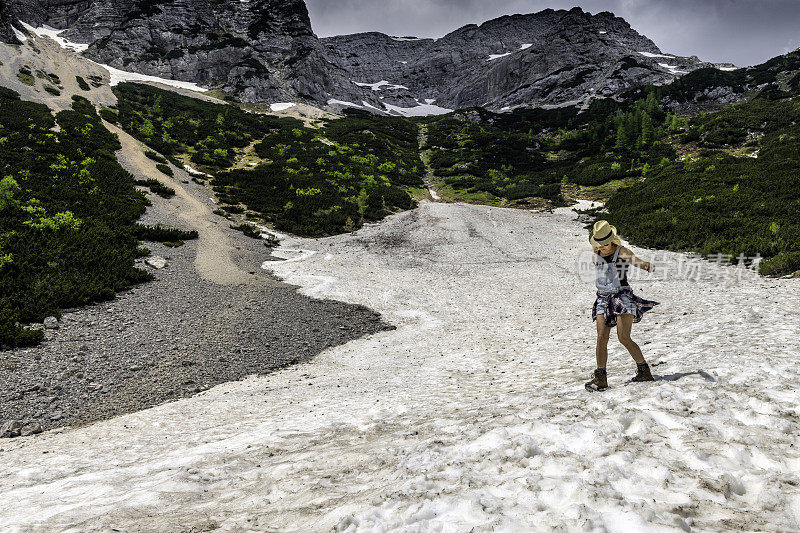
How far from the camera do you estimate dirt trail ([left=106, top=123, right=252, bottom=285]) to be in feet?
67.3

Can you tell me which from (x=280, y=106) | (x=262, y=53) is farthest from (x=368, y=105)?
(x=280, y=106)

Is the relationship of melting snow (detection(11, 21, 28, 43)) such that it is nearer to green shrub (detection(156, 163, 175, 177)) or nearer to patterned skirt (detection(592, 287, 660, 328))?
green shrub (detection(156, 163, 175, 177))

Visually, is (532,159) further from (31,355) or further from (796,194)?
(31,355)

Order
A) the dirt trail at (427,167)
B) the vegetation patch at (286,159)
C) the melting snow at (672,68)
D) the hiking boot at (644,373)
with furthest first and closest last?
the melting snow at (672,68) → the dirt trail at (427,167) → the vegetation patch at (286,159) → the hiking boot at (644,373)

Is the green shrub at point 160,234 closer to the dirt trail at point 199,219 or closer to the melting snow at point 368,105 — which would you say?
the dirt trail at point 199,219

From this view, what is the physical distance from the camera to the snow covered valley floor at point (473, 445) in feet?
10.2

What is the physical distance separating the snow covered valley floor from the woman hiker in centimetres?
35

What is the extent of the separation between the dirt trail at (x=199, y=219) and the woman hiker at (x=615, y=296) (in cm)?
1772

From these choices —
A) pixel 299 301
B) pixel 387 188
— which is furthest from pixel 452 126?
pixel 299 301

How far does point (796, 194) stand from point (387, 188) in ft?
125

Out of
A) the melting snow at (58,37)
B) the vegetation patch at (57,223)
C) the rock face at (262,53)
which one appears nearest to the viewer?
the vegetation patch at (57,223)

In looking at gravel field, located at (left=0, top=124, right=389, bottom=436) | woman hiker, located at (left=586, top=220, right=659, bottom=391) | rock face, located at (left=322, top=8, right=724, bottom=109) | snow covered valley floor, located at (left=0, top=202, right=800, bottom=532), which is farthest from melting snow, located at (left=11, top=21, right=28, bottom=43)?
rock face, located at (left=322, top=8, right=724, bottom=109)

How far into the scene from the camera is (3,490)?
16.7 feet

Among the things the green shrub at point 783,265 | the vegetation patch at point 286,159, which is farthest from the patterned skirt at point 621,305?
the vegetation patch at point 286,159
